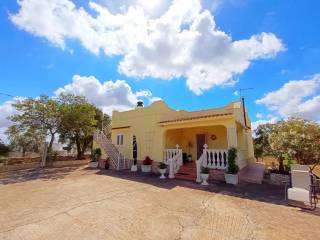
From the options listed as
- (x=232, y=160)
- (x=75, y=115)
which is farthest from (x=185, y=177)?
(x=75, y=115)

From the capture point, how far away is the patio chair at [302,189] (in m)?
6.99

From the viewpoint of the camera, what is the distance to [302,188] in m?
7.37

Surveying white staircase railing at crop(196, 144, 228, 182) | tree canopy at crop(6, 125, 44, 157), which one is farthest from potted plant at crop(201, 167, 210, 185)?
tree canopy at crop(6, 125, 44, 157)

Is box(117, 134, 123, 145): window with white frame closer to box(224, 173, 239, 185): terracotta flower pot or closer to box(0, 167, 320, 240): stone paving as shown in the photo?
box(0, 167, 320, 240): stone paving

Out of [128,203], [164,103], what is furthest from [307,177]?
[164,103]

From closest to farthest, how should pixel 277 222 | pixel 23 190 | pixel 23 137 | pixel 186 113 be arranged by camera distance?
pixel 277 222
pixel 23 190
pixel 186 113
pixel 23 137

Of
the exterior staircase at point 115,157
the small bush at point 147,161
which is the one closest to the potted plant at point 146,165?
the small bush at point 147,161

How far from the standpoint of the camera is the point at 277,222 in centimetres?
557

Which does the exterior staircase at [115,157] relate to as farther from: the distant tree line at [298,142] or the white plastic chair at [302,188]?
the white plastic chair at [302,188]

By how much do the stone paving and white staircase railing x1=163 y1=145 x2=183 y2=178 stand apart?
2796mm

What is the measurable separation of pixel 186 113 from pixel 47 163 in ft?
49.2

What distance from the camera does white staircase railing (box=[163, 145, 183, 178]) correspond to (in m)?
12.2

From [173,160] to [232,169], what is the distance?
368cm

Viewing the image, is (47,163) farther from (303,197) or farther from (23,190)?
(303,197)
